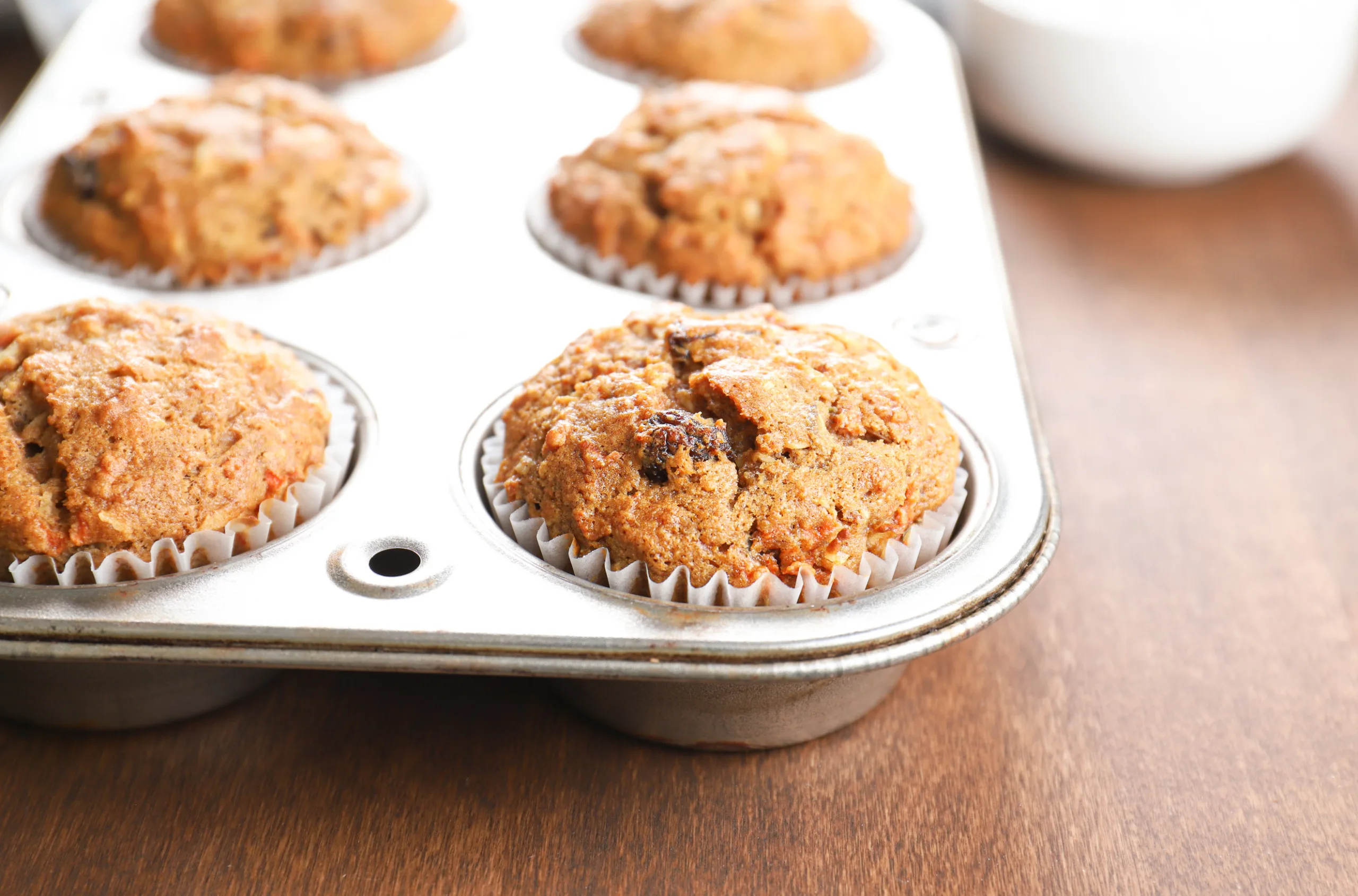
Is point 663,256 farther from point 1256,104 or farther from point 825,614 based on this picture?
point 1256,104

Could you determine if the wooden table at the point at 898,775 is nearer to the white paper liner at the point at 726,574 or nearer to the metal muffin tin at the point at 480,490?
the metal muffin tin at the point at 480,490

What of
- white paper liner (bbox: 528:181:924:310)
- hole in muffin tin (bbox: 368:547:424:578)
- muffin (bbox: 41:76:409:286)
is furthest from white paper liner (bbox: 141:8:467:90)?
hole in muffin tin (bbox: 368:547:424:578)

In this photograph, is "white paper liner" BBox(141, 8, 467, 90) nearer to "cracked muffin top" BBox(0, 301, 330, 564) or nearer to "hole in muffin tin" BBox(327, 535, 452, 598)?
"cracked muffin top" BBox(0, 301, 330, 564)

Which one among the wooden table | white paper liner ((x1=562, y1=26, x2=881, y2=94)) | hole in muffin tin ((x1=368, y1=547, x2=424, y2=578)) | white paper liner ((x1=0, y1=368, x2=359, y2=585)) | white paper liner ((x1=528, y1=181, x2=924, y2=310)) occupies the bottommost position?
the wooden table

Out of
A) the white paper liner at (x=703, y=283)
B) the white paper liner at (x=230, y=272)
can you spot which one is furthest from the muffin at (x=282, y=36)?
the white paper liner at (x=703, y=283)

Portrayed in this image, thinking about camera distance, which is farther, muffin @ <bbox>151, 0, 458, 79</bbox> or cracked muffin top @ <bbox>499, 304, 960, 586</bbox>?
muffin @ <bbox>151, 0, 458, 79</bbox>

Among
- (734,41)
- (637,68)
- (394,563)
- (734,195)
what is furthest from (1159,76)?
(394,563)
